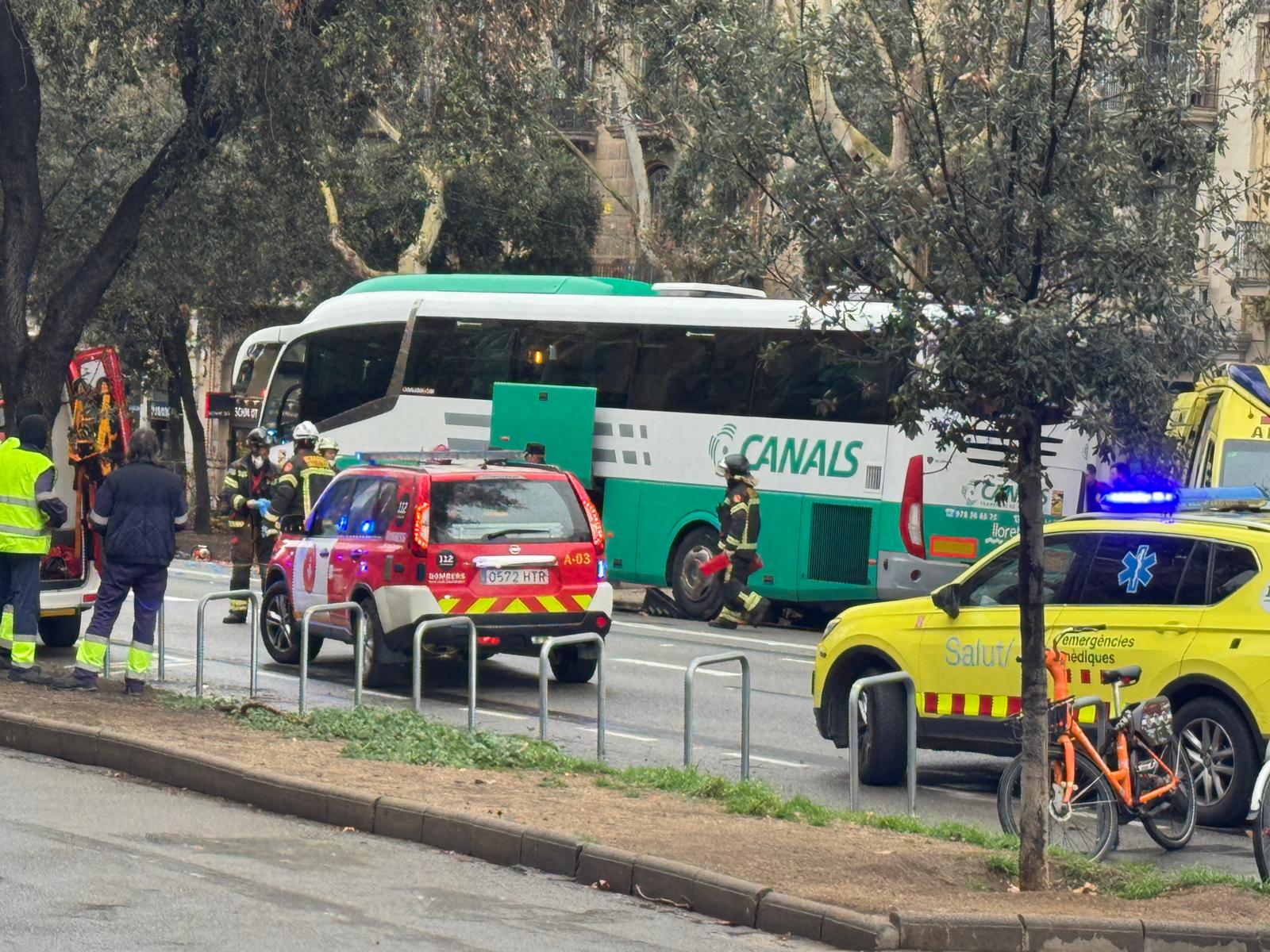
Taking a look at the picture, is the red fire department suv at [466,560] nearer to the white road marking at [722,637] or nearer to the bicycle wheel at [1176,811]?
the white road marking at [722,637]

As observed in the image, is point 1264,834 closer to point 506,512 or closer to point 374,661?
point 506,512

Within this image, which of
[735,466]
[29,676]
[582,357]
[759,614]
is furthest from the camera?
[582,357]

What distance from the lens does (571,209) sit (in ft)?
126

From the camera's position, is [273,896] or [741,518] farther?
[741,518]

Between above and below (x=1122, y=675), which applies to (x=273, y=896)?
below

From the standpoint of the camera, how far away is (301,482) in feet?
59.2

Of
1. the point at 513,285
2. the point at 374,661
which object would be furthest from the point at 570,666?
the point at 513,285

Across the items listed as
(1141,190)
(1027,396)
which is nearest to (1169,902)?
(1027,396)

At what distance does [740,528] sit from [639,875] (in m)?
12.2

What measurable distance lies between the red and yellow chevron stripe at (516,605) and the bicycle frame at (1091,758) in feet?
18.9

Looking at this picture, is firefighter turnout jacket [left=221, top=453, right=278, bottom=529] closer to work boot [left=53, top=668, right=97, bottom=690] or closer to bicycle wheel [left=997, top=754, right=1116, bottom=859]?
work boot [left=53, top=668, right=97, bottom=690]

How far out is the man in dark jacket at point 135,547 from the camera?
494 inches

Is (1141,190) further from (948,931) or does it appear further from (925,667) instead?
(925,667)

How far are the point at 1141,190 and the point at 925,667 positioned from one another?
438 centimetres
